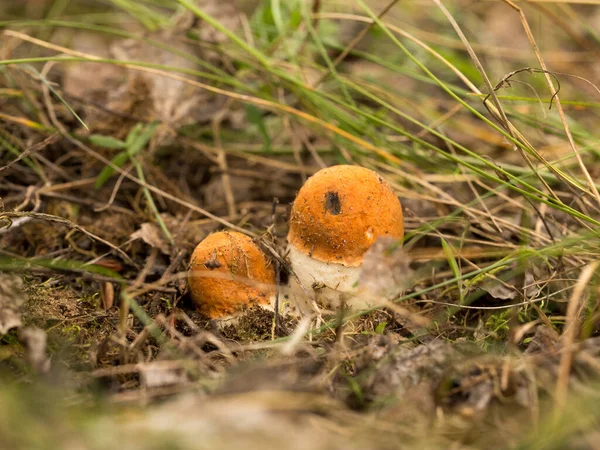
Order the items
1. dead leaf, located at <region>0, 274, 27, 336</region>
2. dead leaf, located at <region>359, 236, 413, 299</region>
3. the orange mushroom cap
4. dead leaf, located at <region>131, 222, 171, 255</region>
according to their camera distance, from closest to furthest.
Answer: dead leaf, located at <region>0, 274, 27, 336</region>
dead leaf, located at <region>359, 236, 413, 299</region>
the orange mushroom cap
dead leaf, located at <region>131, 222, 171, 255</region>

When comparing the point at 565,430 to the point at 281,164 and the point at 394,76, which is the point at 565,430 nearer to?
the point at 281,164

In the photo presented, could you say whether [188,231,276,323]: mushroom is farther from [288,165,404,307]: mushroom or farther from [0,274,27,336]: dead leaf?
[0,274,27,336]: dead leaf

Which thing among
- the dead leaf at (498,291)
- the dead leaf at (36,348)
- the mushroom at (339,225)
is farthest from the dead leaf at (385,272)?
the dead leaf at (36,348)

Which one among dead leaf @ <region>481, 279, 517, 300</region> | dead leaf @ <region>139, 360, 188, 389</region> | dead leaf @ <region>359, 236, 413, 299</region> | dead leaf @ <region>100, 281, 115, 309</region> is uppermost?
dead leaf @ <region>359, 236, 413, 299</region>

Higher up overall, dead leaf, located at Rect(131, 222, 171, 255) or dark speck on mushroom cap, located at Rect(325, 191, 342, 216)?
dark speck on mushroom cap, located at Rect(325, 191, 342, 216)

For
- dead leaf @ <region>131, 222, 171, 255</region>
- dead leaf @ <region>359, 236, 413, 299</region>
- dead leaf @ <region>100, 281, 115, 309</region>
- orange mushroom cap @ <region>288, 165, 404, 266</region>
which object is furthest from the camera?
dead leaf @ <region>131, 222, 171, 255</region>

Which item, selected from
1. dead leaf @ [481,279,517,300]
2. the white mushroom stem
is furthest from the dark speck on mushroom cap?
dead leaf @ [481,279,517,300]

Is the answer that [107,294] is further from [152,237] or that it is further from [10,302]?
[10,302]

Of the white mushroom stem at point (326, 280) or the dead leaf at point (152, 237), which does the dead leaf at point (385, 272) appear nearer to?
the white mushroom stem at point (326, 280)
